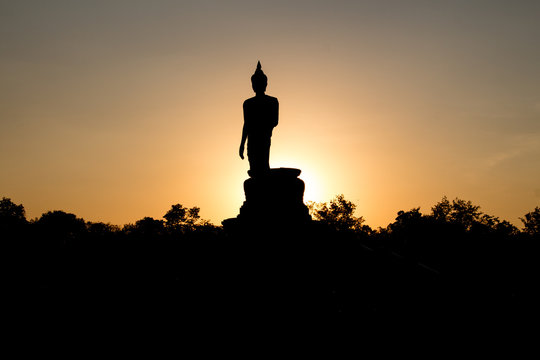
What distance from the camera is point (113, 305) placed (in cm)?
874

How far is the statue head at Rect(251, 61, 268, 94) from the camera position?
31.1 ft

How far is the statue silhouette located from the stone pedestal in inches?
20.0

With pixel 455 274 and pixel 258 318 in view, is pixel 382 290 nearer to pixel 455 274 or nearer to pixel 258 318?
pixel 455 274

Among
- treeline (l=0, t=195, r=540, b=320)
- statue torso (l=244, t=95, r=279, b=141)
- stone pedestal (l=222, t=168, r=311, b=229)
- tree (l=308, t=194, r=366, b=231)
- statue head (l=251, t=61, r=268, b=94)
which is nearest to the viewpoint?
treeline (l=0, t=195, r=540, b=320)

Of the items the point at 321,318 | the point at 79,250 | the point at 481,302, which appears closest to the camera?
the point at 481,302

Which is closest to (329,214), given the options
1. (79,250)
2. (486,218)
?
(486,218)

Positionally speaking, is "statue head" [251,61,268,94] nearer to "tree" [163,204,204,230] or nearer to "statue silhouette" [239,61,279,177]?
"statue silhouette" [239,61,279,177]

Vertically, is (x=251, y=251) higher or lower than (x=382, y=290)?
higher

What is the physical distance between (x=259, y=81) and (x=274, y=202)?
3.06 m

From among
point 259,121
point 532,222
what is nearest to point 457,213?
point 532,222

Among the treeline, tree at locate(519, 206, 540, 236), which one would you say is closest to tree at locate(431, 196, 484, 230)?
tree at locate(519, 206, 540, 236)

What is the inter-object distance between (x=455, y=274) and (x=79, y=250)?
12.3m

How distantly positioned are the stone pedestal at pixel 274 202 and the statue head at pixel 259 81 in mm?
2090

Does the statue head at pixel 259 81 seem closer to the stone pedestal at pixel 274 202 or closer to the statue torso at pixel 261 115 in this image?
the statue torso at pixel 261 115
